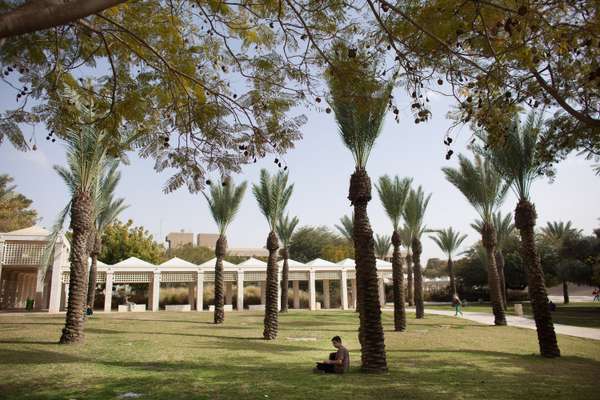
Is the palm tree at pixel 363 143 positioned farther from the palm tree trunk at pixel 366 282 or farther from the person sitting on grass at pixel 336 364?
the person sitting on grass at pixel 336 364

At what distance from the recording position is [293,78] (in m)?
7.29

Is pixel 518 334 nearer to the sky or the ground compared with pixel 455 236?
nearer to the ground

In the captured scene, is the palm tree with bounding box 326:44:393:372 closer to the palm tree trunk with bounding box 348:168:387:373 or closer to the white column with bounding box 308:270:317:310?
the palm tree trunk with bounding box 348:168:387:373

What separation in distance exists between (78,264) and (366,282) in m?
9.68

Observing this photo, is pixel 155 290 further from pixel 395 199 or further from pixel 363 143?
pixel 363 143

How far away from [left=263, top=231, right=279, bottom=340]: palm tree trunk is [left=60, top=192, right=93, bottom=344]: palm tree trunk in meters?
6.22

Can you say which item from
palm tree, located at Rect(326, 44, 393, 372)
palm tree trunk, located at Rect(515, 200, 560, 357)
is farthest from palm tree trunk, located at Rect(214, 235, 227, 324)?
palm tree trunk, located at Rect(515, 200, 560, 357)

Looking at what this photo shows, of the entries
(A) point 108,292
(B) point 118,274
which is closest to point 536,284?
(A) point 108,292

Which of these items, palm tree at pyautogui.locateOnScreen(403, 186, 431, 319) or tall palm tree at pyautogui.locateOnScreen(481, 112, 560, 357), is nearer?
tall palm tree at pyautogui.locateOnScreen(481, 112, 560, 357)

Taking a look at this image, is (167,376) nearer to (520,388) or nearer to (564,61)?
(520,388)

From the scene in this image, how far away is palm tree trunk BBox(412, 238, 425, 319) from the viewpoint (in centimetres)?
2656

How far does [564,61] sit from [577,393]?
19.2 feet

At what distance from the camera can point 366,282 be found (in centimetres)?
1063

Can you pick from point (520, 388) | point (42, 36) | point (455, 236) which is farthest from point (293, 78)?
point (455, 236)
